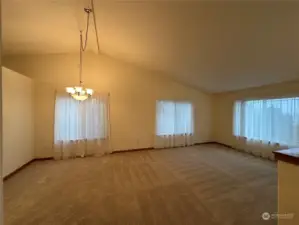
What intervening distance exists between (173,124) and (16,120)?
4.74 meters

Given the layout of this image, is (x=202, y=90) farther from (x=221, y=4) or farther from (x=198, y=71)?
(x=221, y=4)

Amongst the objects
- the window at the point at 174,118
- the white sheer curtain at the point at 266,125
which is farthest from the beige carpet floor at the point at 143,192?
the window at the point at 174,118

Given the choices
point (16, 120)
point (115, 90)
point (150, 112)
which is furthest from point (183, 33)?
point (16, 120)

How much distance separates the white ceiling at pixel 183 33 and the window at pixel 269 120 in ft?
2.29

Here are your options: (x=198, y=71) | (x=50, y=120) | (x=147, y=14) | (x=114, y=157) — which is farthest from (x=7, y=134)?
(x=198, y=71)

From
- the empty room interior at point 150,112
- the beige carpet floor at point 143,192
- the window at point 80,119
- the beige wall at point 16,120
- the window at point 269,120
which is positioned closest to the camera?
the beige carpet floor at point 143,192

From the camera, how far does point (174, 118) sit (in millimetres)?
7137

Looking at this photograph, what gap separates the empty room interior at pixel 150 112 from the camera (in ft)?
8.98

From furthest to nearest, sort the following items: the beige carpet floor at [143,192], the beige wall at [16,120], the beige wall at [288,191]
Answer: the beige wall at [16,120] → the beige carpet floor at [143,192] → the beige wall at [288,191]

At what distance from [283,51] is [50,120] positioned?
19.0ft

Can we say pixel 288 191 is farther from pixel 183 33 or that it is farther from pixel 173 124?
pixel 173 124

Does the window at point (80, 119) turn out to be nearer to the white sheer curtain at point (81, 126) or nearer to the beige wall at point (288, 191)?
the white sheer curtain at point (81, 126)

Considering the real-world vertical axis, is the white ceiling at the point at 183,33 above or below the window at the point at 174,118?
above

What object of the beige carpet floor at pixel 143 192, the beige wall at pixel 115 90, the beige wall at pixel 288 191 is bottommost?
the beige carpet floor at pixel 143 192
